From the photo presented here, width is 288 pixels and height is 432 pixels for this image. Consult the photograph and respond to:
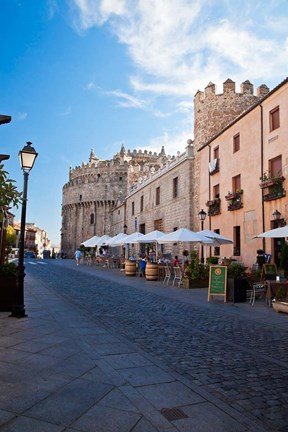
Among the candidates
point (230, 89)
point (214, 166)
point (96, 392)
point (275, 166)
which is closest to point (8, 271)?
point (96, 392)

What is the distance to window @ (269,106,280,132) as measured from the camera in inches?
608

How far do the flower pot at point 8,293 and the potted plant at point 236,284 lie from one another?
241 inches

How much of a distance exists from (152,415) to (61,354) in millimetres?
2018

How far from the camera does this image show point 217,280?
10.4 metres

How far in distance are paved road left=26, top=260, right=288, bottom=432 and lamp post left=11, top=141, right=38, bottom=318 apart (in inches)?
61.9

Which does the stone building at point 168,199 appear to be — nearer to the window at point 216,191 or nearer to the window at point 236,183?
the window at point 216,191

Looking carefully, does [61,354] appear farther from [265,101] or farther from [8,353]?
[265,101]

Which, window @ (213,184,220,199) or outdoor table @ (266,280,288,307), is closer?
outdoor table @ (266,280,288,307)

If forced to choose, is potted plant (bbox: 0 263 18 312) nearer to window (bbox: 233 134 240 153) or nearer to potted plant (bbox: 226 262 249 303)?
potted plant (bbox: 226 262 249 303)

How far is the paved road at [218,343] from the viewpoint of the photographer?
346 cm

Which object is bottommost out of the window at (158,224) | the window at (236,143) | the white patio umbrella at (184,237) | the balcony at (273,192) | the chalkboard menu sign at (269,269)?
the chalkboard menu sign at (269,269)

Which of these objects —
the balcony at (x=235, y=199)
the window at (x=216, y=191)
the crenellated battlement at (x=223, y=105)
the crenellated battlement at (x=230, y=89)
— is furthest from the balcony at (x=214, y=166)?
the crenellated battlement at (x=230, y=89)

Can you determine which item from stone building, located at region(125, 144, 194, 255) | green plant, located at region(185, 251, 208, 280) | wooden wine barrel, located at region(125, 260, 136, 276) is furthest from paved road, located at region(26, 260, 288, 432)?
Result: stone building, located at region(125, 144, 194, 255)

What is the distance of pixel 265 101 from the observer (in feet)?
52.9
